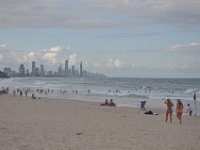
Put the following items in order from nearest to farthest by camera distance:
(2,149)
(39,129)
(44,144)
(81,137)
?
(2,149) → (44,144) → (81,137) → (39,129)

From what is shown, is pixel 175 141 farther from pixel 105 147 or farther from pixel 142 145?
pixel 105 147

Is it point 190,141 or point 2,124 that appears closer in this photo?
point 190,141

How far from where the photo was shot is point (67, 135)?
1270cm

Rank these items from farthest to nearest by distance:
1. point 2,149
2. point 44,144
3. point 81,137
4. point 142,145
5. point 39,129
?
point 39,129
point 81,137
point 142,145
point 44,144
point 2,149

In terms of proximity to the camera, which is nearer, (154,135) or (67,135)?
(67,135)

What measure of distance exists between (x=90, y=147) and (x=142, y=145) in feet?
6.04

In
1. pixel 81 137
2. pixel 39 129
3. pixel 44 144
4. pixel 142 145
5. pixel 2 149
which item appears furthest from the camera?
pixel 39 129

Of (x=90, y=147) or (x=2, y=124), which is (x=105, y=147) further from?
(x=2, y=124)

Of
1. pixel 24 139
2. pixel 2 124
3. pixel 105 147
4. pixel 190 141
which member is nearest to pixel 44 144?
pixel 24 139

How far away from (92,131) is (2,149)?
17.1 ft

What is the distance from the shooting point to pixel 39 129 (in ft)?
45.4

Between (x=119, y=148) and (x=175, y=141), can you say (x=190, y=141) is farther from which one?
(x=119, y=148)

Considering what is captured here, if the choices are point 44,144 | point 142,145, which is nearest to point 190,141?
point 142,145

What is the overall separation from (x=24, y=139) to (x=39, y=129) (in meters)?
2.61
